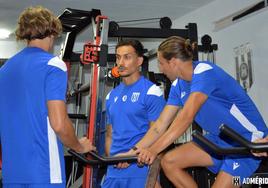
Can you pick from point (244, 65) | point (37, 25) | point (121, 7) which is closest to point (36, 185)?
point (37, 25)

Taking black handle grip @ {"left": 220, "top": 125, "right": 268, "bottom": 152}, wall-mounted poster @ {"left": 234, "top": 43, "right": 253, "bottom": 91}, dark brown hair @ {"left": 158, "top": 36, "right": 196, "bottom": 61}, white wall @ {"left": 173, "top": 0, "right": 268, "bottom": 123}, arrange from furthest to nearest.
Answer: wall-mounted poster @ {"left": 234, "top": 43, "right": 253, "bottom": 91} < white wall @ {"left": 173, "top": 0, "right": 268, "bottom": 123} < dark brown hair @ {"left": 158, "top": 36, "right": 196, "bottom": 61} < black handle grip @ {"left": 220, "top": 125, "right": 268, "bottom": 152}

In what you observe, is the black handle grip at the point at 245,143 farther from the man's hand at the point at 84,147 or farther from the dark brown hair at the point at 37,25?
the dark brown hair at the point at 37,25

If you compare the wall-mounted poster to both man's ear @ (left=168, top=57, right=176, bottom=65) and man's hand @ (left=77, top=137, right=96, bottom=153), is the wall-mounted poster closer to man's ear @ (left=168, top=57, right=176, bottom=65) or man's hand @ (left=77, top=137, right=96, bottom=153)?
man's ear @ (left=168, top=57, right=176, bottom=65)

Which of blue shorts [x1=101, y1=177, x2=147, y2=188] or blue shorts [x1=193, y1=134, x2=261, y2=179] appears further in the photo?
blue shorts [x1=101, y1=177, x2=147, y2=188]

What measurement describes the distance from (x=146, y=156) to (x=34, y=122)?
67 cm

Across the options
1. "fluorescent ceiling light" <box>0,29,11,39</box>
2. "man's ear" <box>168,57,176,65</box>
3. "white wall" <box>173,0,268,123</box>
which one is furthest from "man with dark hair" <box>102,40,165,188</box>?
"fluorescent ceiling light" <box>0,29,11,39</box>

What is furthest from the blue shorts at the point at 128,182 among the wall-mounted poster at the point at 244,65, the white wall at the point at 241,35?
the wall-mounted poster at the point at 244,65

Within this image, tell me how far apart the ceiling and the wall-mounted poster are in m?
1.07

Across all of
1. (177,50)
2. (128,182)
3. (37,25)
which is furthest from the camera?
(128,182)

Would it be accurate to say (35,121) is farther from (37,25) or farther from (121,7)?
(121,7)

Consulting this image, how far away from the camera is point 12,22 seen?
292 inches

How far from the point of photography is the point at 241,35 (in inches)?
227

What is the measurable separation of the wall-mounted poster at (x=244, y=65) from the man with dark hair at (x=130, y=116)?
→ 2.37 m

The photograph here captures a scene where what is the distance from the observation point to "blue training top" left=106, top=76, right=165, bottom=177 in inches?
131
